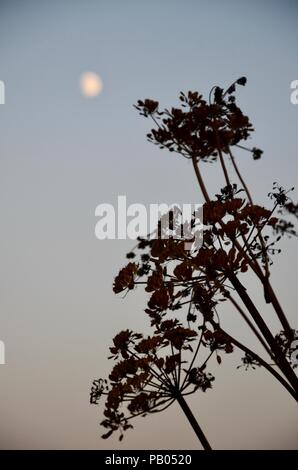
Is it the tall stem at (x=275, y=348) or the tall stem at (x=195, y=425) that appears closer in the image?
the tall stem at (x=275, y=348)

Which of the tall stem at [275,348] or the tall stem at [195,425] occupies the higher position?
the tall stem at [275,348]

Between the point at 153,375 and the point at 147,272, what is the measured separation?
1.83m

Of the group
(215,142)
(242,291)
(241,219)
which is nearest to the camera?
(242,291)

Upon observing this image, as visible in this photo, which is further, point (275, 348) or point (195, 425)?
point (195, 425)

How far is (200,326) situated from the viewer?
13.1ft

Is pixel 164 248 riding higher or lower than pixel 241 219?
lower

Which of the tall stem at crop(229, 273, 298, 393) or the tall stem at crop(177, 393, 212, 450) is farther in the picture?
the tall stem at crop(177, 393, 212, 450)

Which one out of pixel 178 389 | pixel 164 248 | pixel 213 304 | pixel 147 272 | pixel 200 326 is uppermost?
pixel 164 248

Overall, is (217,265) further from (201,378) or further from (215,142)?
(201,378)

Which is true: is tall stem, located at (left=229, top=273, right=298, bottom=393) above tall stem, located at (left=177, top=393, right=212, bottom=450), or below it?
above

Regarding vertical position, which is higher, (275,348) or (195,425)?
(275,348)
